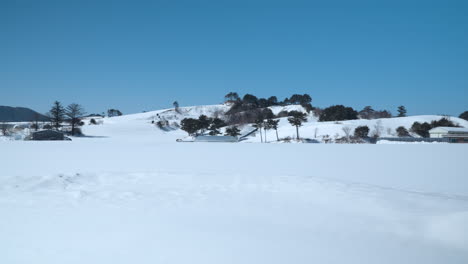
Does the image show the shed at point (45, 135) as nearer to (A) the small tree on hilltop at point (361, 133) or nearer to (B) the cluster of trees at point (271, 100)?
(A) the small tree on hilltop at point (361, 133)

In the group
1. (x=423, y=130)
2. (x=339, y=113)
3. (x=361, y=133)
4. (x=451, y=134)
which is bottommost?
(x=451, y=134)

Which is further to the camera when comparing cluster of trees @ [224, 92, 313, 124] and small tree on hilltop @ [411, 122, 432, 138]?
cluster of trees @ [224, 92, 313, 124]

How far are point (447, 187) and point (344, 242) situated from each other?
498cm

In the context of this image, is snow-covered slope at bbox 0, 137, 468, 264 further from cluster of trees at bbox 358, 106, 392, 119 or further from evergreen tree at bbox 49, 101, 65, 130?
cluster of trees at bbox 358, 106, 392, 119

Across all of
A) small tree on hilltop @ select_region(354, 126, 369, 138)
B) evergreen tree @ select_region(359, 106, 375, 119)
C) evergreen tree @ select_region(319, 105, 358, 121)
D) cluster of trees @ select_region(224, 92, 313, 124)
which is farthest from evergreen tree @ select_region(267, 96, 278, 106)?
small tree on hilltop @ select_region(354, 126, 369, 138)

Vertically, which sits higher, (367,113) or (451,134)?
(367,113)

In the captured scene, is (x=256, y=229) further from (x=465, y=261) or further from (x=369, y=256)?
(x=465, y=261)

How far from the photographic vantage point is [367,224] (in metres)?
4.22

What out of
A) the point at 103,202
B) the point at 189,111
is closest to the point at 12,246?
the point at 103,202

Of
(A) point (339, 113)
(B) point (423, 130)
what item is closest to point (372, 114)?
(A) point (339, 113)

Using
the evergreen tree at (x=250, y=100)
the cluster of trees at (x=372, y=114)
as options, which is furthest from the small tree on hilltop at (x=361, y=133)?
the evergreen tree at (x=250, y=100)

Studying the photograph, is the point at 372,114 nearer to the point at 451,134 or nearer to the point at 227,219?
the point at 451,134

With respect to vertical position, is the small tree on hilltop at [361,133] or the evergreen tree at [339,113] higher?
the evergreen tree at [339,113]

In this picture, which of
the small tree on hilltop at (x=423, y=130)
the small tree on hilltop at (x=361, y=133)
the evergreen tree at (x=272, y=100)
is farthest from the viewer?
the evergreen tree at (x=272, y=100)
